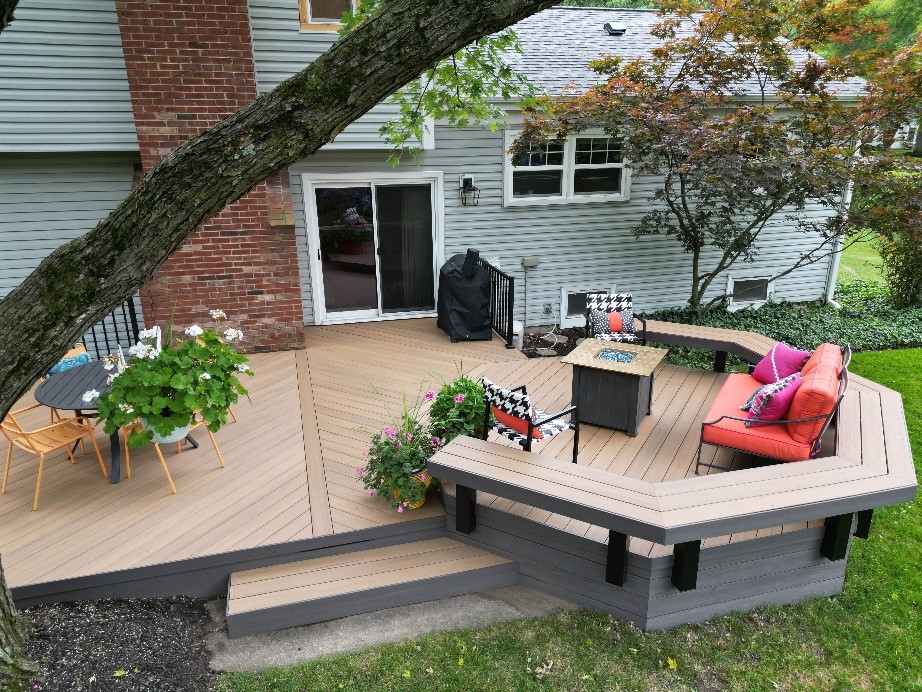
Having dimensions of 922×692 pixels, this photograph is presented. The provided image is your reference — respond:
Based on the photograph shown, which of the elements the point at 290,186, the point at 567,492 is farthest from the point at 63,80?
the point at 567,492

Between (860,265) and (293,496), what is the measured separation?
15.8 meters

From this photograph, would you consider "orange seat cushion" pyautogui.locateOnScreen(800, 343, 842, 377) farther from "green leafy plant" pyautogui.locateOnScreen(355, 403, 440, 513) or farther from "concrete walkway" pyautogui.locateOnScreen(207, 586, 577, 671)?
"green leafy plant" pyautogui.locateOnScreen(355, 403, 440, 513)

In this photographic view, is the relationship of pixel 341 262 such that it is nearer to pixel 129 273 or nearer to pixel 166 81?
pixel 166 81

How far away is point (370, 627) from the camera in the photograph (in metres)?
3.87

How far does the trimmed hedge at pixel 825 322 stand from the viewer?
884cm

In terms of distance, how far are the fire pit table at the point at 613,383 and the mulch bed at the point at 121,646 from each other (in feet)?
11.2

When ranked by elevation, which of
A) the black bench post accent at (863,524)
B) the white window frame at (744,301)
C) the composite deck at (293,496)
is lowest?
the black bench post accent at (863,524)

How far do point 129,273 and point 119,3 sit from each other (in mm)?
5109

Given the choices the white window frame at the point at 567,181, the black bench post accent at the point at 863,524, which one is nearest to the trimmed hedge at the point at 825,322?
the white window frame at the point at 567,181

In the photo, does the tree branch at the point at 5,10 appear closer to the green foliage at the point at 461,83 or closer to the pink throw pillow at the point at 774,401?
the green foliage at the point at 461,83

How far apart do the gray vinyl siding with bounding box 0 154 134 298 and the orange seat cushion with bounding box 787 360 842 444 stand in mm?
7317

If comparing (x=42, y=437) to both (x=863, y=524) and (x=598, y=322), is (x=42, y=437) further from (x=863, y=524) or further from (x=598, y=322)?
(x=863, y=524)

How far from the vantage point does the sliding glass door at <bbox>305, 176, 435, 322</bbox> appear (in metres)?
8.01

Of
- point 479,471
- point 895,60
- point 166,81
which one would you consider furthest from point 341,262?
point 895,60
